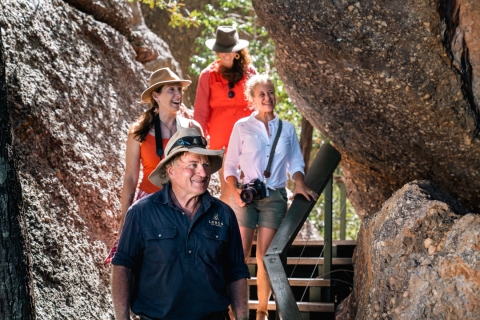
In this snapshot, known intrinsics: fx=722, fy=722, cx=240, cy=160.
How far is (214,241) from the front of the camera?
407cm

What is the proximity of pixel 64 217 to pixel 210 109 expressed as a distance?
175cm

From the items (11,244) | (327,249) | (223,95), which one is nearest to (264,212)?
(327,249)

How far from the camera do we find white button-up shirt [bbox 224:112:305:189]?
19.3 ft

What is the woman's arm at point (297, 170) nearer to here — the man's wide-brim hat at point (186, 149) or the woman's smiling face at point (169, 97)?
the woman's smiling face at point (169, 97)

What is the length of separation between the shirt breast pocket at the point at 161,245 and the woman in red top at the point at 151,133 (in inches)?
58.5

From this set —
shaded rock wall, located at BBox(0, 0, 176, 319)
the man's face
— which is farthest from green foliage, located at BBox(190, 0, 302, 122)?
the man's face

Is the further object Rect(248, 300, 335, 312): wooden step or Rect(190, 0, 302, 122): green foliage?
Rect(190, 0, 302, 122): green foliage

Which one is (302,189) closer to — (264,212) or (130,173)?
(264,212)

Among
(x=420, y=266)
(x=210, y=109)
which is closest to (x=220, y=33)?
(x=210, y=109)

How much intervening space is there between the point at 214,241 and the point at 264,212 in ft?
5.99

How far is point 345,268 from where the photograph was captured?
6.62 meters

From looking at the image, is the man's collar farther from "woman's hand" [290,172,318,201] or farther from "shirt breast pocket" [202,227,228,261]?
"woman's hand" [290,172,318,201]

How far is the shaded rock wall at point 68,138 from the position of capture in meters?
5.84

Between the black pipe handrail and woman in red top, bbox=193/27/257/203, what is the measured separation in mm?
1052
